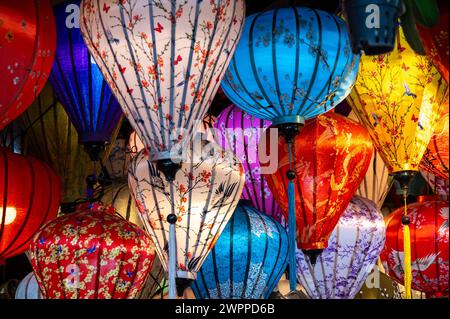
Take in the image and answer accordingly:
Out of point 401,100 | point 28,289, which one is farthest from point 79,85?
point 28,289

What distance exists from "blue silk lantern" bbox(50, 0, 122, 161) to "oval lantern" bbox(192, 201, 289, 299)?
558 millimetres

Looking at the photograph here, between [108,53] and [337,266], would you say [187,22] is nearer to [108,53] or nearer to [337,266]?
[108,53]

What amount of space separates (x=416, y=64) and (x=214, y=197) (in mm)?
743

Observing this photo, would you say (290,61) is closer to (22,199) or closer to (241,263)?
(241,263)

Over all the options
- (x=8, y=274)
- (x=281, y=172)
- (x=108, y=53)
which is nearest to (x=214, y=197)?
(x=281, y=172)

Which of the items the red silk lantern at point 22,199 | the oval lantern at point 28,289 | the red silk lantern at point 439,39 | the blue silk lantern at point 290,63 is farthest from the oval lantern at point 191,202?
the red silk lantern at point 439,39

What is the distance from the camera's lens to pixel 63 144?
141 inches

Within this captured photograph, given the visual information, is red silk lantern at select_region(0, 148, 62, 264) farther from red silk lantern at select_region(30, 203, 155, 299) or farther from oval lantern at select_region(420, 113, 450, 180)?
oval lantern at select_region(420, 113, 450, 180)

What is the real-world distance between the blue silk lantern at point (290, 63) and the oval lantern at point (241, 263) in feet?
1.89

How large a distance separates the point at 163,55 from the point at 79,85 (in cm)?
60

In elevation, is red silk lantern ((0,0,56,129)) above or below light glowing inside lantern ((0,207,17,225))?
above

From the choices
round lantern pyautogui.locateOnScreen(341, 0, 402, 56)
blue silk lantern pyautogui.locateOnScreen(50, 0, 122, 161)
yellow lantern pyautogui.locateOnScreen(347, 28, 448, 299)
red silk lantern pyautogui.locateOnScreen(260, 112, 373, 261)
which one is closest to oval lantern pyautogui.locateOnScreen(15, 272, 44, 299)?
blue silk lantern pyautogui.locateOnScreen(50, 0, 122, 161)

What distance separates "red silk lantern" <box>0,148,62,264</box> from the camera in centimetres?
325

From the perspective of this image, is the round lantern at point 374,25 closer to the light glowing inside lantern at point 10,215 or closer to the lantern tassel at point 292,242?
the lantern tassel at point 292,242
